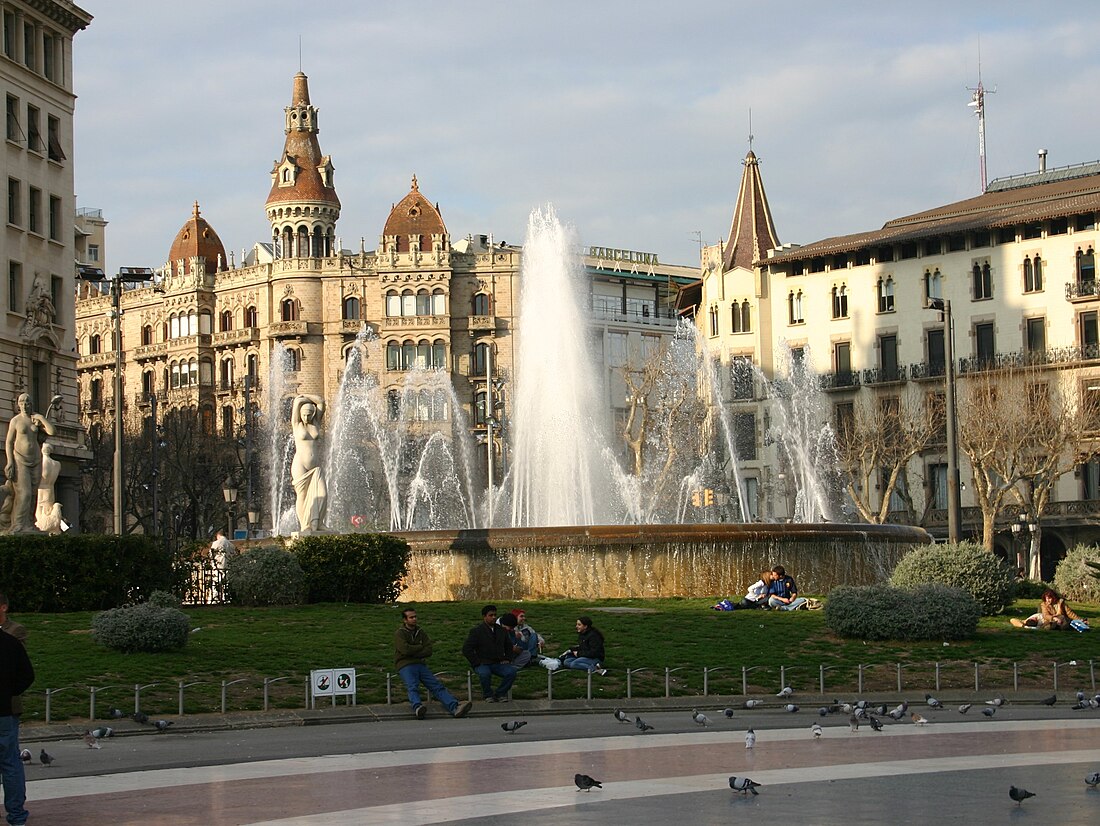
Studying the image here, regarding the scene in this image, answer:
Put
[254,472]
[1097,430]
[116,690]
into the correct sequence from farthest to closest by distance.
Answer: [254,472] → [1097,430] → [116,690]

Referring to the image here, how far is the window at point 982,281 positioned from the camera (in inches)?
3140

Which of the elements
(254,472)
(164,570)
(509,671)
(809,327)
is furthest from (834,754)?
(254,472)

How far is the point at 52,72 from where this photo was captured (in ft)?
217

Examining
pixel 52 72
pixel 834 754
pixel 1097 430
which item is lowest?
pixel 834 754

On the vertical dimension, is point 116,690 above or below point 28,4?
below

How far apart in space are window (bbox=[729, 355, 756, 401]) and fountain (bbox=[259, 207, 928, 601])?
3.22 ft

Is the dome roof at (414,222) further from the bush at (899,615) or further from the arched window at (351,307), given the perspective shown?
the bush at (899,615)

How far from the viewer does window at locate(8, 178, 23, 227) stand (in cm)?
6225

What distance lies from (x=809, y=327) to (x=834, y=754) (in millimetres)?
70828

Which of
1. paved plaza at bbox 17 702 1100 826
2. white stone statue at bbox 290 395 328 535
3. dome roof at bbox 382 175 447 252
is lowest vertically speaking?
paved plaza at bbox 17 702 1100 826

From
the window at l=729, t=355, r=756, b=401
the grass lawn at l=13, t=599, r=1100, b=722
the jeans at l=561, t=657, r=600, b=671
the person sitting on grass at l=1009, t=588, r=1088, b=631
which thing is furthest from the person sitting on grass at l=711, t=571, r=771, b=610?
the window at l=729, t=355, r=756, b=401

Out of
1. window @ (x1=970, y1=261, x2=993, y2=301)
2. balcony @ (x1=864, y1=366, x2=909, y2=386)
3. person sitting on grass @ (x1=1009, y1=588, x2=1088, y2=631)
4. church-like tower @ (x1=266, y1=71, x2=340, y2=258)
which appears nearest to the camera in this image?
person sitting on grass @ (x1=1009, y1=588, x2=1088, y2=631)

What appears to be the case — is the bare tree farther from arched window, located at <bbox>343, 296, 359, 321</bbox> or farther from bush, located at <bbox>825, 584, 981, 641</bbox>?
arched window, located at <bbox>343, 296, 359, 321</bbox>

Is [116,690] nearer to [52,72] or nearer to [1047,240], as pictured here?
[52,72]
